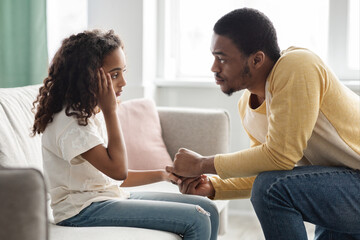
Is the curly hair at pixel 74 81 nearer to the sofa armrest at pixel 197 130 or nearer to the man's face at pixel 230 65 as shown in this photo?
the man's face at pixel 230 65

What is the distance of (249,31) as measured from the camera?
187 centimetres

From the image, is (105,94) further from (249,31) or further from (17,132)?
(249,31)

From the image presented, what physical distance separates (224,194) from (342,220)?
46cm

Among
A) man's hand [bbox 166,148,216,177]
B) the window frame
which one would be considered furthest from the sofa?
the window frame

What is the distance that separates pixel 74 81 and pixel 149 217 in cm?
47

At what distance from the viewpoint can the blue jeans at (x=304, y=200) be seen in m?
1.72

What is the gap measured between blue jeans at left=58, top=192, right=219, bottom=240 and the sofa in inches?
1.3

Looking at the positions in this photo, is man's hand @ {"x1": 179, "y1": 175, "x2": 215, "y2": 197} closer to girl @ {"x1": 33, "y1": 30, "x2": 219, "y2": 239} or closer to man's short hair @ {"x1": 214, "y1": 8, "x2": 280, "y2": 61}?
girl @ {"x1": 33, "y1": 30, "x2": 219, "y2": 239}

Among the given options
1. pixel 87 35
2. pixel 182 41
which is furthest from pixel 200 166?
pixel 182 41

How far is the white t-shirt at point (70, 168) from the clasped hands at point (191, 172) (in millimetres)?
295

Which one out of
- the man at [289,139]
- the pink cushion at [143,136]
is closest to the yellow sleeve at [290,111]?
the man at [289,139]

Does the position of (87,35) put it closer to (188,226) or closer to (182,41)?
(188,226)

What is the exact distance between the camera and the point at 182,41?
141 inches

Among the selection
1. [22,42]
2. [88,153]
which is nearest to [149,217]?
[88,153]
